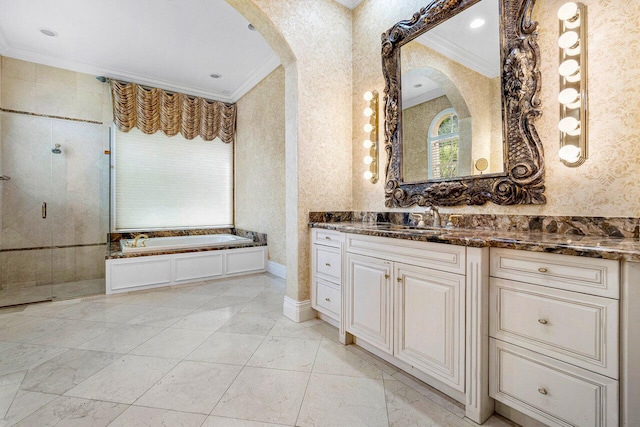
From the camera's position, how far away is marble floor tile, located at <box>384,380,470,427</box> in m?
1.31

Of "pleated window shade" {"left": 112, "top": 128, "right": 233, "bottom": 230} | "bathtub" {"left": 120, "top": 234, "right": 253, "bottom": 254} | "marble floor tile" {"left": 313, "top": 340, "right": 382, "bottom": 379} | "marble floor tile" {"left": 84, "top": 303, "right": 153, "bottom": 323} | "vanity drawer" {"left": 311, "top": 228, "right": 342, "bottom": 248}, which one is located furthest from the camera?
"pleated window shade" {"left": 112, "top": 128, "right": 233, "bottom": 230}

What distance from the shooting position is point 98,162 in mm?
3809

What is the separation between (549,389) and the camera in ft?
3.70

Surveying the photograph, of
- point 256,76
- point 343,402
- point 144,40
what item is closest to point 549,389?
point 343,402

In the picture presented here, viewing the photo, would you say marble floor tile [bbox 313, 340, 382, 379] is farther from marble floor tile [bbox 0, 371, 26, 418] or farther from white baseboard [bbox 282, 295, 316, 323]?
marble floor tile [bbox 0, 371, 26, 418]

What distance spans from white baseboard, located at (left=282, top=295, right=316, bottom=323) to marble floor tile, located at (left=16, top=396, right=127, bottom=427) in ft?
4.29

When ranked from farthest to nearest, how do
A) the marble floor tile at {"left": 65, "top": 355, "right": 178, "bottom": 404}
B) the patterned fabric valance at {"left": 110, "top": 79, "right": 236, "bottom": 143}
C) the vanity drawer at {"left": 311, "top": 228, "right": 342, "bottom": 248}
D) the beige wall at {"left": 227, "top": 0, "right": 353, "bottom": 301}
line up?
the patterned fabric valance at {"left": 110, "top": 79, "right": 236, "bottom": 143} → the beige wall at {"left": 227, "top": 0, "right": 353, "bottom": 301} → the vanity drawer at {"left": 311, "top": 228, "right": 342, "bottom": 248} → the marble floor tile at {"left": 65, "top": 355, "right": 178, "bottom": 404}

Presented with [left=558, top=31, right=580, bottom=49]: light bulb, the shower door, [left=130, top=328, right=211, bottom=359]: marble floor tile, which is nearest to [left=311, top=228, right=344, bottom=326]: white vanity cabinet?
[left=130, top=328, right=211, bottom=359]: marble floor tile

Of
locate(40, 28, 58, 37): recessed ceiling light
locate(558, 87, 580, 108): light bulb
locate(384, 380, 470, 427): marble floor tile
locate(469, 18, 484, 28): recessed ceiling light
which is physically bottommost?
locate(384, 380, 470, 427): marble floor tile

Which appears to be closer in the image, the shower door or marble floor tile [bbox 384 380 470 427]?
marble floor tile [bbox 384 380 470 427]

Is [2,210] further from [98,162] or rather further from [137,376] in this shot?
[137,376]

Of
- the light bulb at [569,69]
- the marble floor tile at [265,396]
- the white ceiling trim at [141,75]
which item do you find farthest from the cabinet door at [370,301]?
the white ceiling trim at [141,75]

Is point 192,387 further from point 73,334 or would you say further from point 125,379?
point 73,334

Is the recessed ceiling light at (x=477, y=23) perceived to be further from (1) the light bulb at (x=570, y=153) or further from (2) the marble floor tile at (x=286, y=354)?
(2) the marble floor tile at (x=286, y=354)
